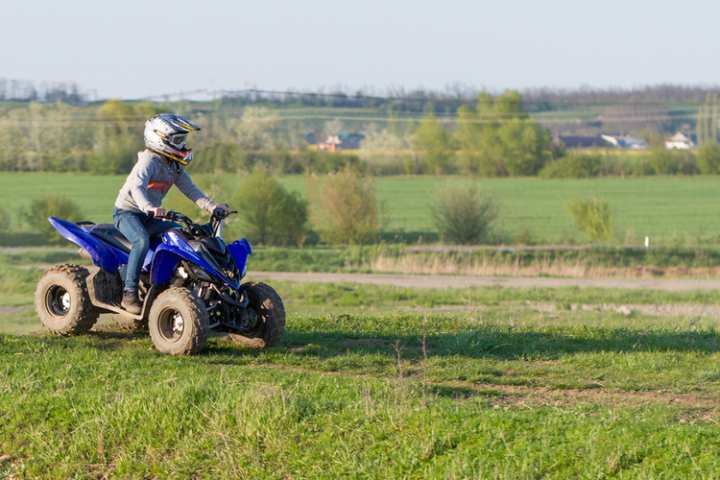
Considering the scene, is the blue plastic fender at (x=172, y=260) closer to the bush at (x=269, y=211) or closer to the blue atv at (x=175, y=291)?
the blue atv at (x=175, y=291)

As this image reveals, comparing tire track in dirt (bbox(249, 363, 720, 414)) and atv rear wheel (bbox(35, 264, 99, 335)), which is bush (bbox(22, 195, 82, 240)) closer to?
atv rear wheel (bbox(35, 264, 99, 335))

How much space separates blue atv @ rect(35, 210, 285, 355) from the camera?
1114 cm

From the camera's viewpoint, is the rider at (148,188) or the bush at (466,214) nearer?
the rider at (148,188)

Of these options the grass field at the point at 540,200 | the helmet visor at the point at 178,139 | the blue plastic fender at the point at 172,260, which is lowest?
the grass field at the point at 540,200

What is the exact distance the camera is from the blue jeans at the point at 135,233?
1144 centimetres

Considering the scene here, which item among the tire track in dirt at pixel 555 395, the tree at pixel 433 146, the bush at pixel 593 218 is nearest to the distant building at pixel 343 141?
the tree at pixel 433 146

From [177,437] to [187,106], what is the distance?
256 ft

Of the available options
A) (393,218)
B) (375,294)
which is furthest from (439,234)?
(375,294)

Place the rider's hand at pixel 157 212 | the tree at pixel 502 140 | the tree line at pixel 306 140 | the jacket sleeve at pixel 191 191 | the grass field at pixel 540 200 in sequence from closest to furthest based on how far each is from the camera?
the rider's hand at pixel 157 212 < the jacket sleeve at pixel 191 191 < the grass field at pixel 540 200 < the tree line at pixel 306 140 < the tree at pixel 502 140

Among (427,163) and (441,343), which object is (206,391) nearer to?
(441,343)

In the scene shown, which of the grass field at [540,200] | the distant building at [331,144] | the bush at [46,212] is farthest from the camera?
the distant building at [331,144]

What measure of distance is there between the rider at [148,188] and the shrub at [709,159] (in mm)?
89850

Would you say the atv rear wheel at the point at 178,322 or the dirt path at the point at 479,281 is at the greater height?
the atv rear wheel at the point at 178,322

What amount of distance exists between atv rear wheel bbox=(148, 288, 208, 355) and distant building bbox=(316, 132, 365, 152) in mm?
87886
